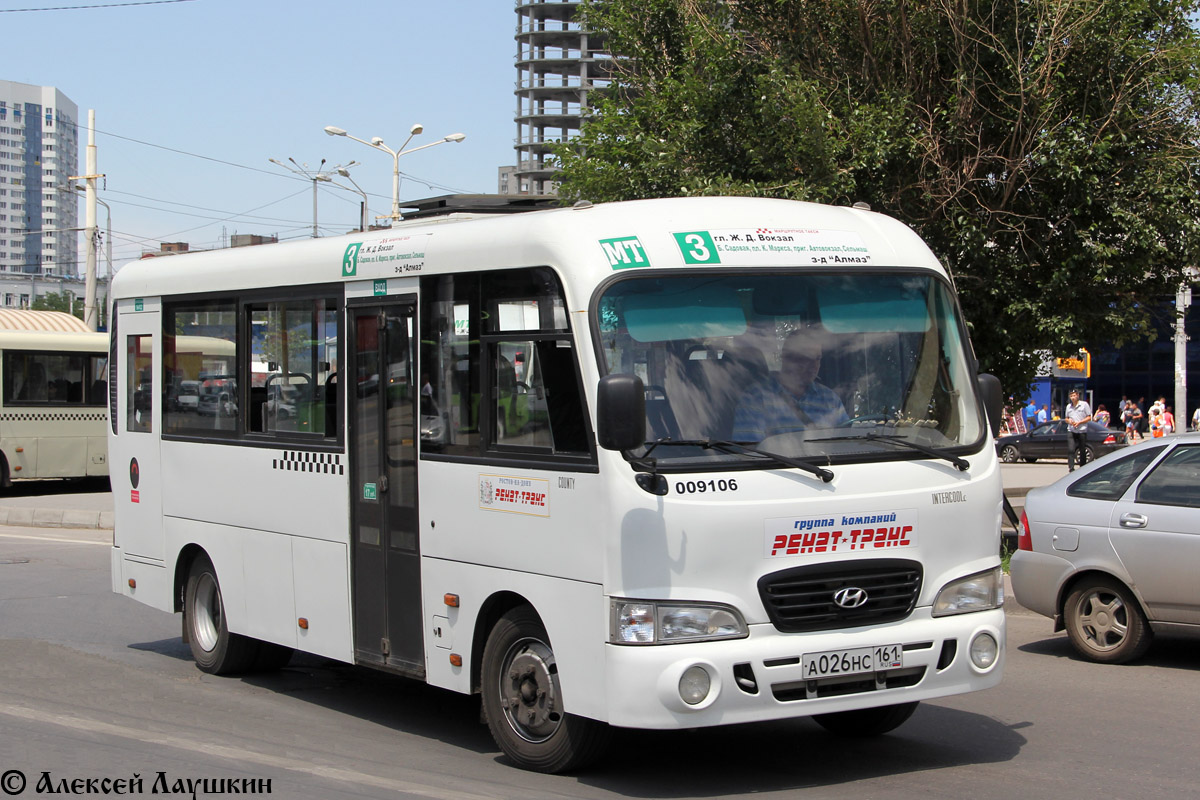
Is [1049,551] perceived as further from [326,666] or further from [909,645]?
[326,666]

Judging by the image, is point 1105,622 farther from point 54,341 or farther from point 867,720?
point 54,341

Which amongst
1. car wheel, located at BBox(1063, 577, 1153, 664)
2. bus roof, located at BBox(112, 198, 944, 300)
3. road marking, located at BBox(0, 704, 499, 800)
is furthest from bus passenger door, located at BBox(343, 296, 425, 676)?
car wheel, located at BBox(1063, 577, 1153, 664)

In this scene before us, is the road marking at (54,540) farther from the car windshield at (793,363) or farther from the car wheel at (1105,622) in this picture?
the car windshield at (793,363)

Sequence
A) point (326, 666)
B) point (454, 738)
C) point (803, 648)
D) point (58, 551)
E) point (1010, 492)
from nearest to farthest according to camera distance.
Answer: point (803, 648) → point (454, 738) → point (326, 666) → point (58, 551) → point (1010, 492)

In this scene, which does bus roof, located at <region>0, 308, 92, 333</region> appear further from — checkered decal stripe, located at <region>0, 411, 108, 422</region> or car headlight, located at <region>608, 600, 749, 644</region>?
car headlight, located at <region>608, 600, 749, 644</region>

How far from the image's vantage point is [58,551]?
16812mm

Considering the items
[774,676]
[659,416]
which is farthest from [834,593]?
[659,416]

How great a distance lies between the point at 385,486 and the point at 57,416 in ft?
63.3

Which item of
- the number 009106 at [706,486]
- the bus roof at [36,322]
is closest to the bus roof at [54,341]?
the bus roof at [36,322]

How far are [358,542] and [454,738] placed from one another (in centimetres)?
125

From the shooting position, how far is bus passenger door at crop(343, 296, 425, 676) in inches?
290

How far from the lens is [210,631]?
9484 millimetres

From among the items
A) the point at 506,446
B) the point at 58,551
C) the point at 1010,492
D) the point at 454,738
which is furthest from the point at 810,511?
the point at 1010,492

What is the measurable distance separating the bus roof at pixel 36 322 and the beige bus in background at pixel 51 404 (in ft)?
0.39
